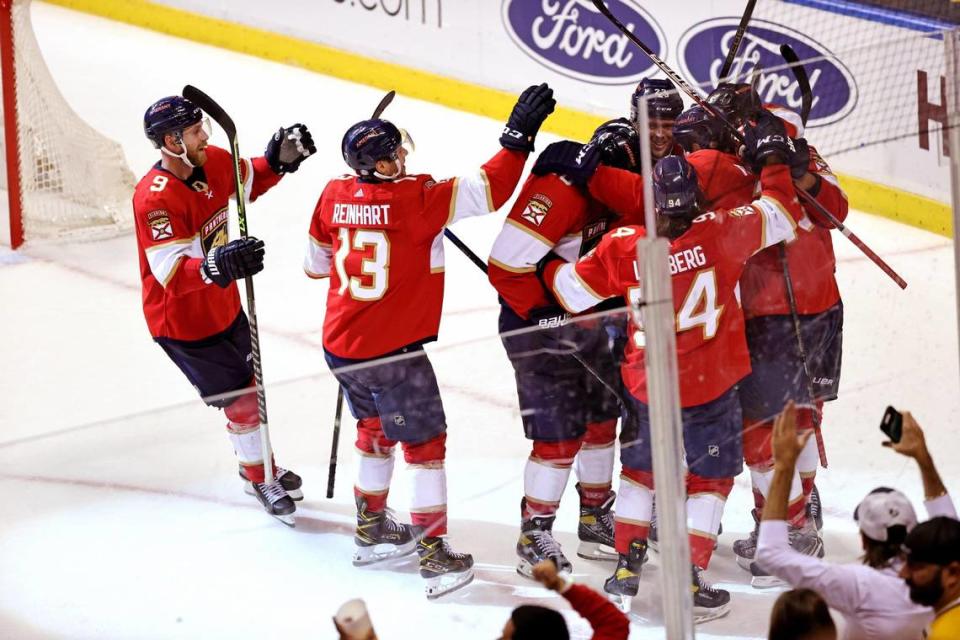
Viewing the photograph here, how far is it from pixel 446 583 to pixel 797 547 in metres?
0.82

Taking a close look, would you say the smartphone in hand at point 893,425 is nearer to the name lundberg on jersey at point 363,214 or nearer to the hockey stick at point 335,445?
the hockey stick at point 335,445

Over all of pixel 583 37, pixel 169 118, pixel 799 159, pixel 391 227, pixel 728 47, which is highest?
pixel 583 37

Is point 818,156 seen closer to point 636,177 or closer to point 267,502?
point 636,177

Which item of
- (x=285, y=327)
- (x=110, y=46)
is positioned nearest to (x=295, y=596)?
(x=285, y=327)

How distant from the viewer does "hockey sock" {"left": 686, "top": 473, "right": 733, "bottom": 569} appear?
3492mm

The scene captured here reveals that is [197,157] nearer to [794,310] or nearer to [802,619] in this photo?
[794,310]

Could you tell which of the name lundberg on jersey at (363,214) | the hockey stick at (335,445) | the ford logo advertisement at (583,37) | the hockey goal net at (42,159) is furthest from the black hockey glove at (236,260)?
the ford logo advertisement at (583,37)

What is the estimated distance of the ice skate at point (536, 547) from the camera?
3.53m

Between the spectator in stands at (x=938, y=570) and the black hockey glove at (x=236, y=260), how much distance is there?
2037mm

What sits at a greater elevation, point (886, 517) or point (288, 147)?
point (288, 147)

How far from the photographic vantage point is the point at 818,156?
11.5ft

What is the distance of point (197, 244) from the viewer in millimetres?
4477

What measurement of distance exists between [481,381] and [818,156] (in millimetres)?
920

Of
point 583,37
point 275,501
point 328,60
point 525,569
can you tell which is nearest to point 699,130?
point 525,569
